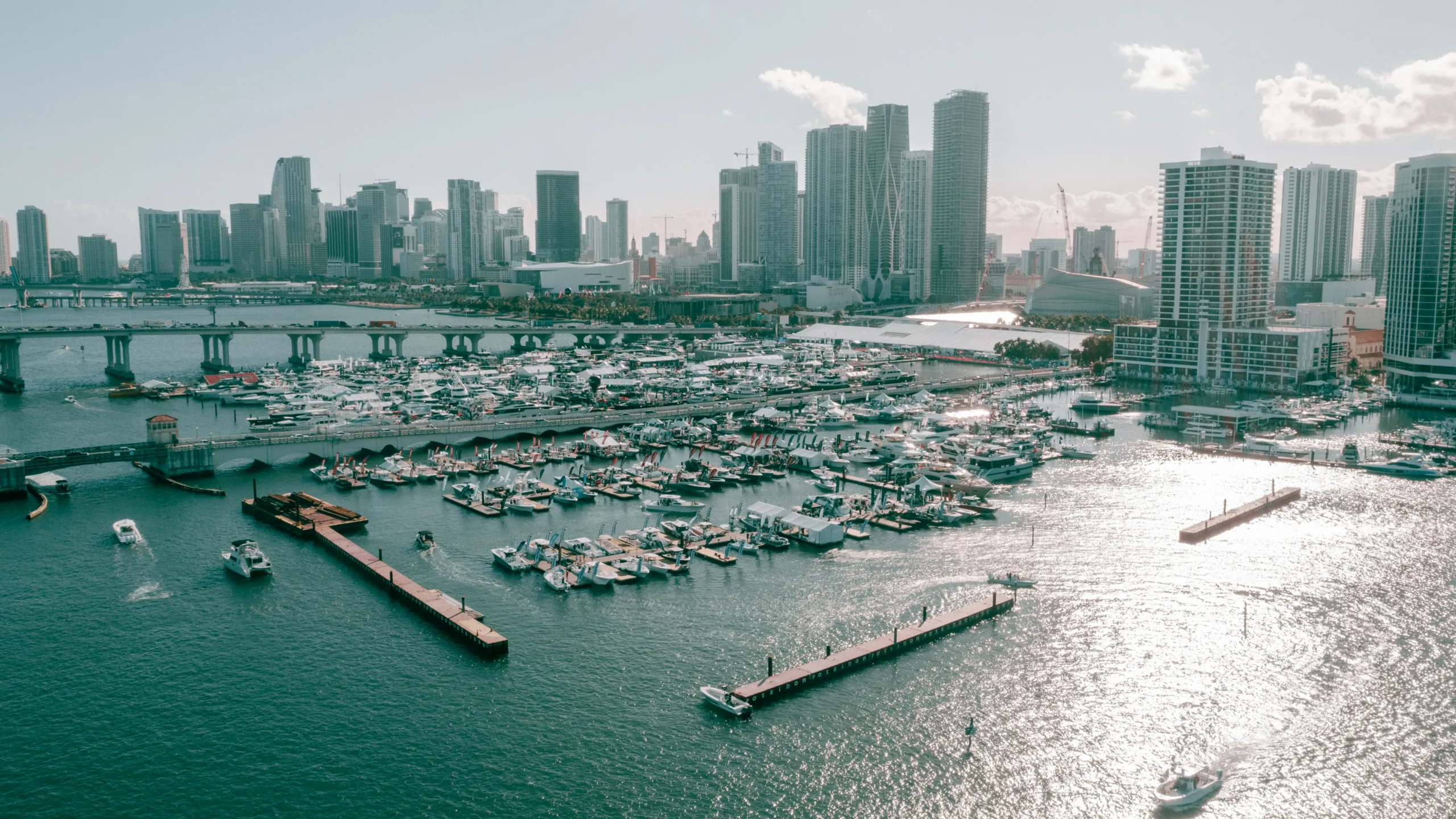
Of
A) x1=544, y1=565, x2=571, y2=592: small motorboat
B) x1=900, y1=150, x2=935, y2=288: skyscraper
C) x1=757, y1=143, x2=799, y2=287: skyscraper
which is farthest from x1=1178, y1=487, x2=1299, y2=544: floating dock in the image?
x1=757, y1=143, x2=799, y2=287: skyscraper

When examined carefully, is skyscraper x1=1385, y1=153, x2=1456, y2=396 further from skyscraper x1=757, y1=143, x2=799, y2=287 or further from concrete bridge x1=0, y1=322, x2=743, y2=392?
skyscraper x1=757, y1=143, x2=799, y2=287

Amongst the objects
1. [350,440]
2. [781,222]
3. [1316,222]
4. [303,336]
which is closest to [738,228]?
[781,222]

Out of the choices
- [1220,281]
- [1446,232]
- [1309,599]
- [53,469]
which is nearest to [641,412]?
[53,469]

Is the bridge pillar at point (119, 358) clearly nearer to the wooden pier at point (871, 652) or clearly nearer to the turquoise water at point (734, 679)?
the turquoise water at point (734, 679)

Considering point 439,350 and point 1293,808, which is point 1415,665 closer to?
point 1293,808

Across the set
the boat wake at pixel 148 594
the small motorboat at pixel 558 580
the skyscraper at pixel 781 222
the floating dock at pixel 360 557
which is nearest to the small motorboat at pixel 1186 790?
the floating dock at pixel 360 557
